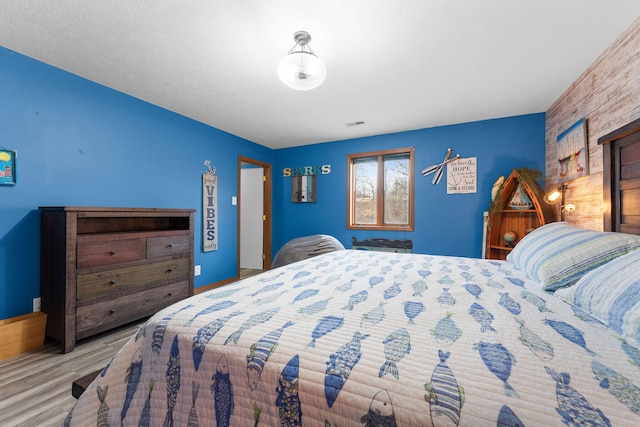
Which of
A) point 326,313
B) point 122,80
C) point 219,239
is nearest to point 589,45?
point 326,313

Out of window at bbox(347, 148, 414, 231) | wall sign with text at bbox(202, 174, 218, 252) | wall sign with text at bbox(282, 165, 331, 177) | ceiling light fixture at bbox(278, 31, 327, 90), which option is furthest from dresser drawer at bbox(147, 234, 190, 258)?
window at bbox(347, 148, 414, 231)

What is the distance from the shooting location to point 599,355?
702 mm

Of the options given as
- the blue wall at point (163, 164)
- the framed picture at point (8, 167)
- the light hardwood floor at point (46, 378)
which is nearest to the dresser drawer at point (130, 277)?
the light hardwood floor at point (46, 378)

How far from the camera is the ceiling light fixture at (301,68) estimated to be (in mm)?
1703

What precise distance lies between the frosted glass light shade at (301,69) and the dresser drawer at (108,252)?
2.10 metres

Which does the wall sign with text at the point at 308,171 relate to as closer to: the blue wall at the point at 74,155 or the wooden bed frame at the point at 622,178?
the blue wall at the point at 74,155

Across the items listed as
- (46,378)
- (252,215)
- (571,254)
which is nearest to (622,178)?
(571,254)

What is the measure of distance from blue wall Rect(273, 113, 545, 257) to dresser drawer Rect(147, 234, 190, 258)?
2.28 metres

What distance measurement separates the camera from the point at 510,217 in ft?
11.0

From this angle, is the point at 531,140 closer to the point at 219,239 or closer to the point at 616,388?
the point at 616,388

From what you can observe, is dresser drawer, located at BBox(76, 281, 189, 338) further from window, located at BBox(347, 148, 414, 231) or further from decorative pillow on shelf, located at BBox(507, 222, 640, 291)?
decorative pillow on shelf, located at BBox(507, 222, 640, 291)

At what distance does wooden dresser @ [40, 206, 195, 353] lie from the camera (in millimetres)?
2057

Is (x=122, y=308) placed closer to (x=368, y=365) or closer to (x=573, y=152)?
(x=368, y=365)

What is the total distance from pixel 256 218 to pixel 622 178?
487 centimetres
